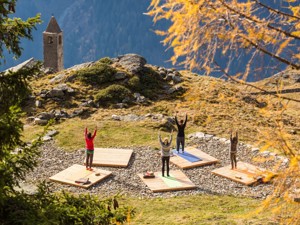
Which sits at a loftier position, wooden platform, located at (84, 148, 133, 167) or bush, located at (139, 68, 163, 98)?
bush, located at (139, 68, 163, 98)

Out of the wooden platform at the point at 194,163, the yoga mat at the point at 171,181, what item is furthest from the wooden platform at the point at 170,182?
the wooden platform at the point at 194,163

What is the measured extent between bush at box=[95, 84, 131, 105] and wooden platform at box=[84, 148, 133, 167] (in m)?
9.77

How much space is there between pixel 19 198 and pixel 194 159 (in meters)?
13.7

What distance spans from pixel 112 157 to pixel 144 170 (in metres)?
2.13

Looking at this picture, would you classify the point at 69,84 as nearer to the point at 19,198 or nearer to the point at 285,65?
the point at 19,198

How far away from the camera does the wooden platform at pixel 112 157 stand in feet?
67.8

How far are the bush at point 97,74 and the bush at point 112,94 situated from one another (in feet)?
6.18

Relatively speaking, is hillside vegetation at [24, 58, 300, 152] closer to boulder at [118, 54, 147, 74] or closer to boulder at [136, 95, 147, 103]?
boulder at [136, 95, 147, 103]

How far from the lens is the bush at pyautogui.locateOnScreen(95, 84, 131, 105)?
3209cm

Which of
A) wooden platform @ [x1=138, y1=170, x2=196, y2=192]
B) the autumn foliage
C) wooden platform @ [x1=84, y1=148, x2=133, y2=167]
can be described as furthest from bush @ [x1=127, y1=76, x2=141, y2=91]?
the autumn foliage

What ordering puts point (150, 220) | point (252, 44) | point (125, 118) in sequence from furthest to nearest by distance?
point (125, 118) → point (150, 220) → point (252, 44)

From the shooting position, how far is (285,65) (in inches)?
278

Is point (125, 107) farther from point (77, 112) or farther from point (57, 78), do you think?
point (57, 78)

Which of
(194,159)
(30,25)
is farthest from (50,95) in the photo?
(30,25)
